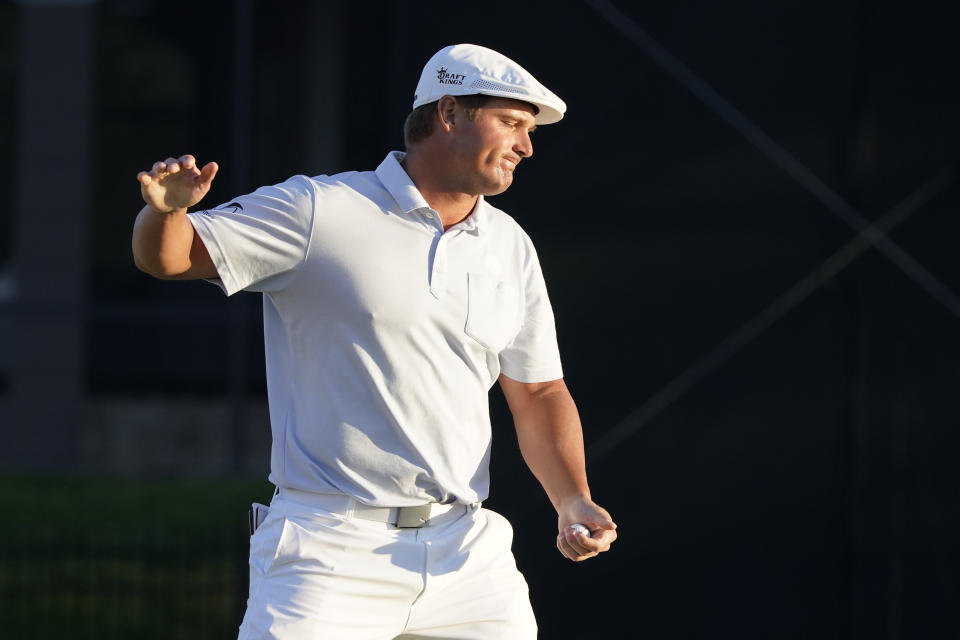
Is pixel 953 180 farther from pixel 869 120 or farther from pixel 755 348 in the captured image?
pixel 755 348

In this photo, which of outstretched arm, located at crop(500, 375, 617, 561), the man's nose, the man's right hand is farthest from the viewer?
outstretched arm, located at crop(500, 375, 617, 561)

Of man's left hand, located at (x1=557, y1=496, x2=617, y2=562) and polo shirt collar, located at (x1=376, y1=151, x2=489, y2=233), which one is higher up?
polo shirt collar, located at (x1=376, y1=151, x2=489, y2=233)

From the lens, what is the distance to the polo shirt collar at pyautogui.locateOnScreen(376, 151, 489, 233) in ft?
9.48

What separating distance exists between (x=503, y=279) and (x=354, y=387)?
1.41 ft

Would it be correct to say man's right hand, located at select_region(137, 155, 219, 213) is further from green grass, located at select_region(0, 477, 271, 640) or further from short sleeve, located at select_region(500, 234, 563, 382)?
green grass, located at select_region(0, 477, 271, 640)

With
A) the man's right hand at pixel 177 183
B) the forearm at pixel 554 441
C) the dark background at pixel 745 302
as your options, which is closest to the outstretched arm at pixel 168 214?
the man's right hand at pixel 177 183

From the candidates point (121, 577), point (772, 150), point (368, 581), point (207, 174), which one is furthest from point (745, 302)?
point (121, 577)

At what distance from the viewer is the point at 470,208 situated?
9.86ft

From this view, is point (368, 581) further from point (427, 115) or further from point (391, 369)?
point (427, 115)

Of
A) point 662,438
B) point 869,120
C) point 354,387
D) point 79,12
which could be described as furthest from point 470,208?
point 79,12

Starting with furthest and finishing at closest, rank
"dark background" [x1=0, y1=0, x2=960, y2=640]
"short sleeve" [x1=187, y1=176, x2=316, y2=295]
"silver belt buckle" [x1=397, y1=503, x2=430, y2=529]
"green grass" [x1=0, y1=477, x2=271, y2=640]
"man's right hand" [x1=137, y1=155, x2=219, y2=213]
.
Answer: "green grass" [x1=0, y1=477, x2=271, y2=640], "dark background" [x1=0, y1=0, x2=960, y2=640], "silver belt buckle" [x1=397, y1=503, x2=430, y2=529], "short sleeve" [x1=187, y1=176, x2=316, y2=295], "man's right hand" [x1=137, y1=155, x2=219, y2=213]

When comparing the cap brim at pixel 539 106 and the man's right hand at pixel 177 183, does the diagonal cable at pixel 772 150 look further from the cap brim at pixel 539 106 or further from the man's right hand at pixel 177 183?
the man's right hand at pixel 177 183

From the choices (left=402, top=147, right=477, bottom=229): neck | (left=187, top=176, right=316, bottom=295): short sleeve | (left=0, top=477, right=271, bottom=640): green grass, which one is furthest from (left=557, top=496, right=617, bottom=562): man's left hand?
(left=0, top=477, right=271, bottom=640): green grass

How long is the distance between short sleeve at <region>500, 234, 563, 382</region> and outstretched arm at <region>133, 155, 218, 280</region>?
807 mm
